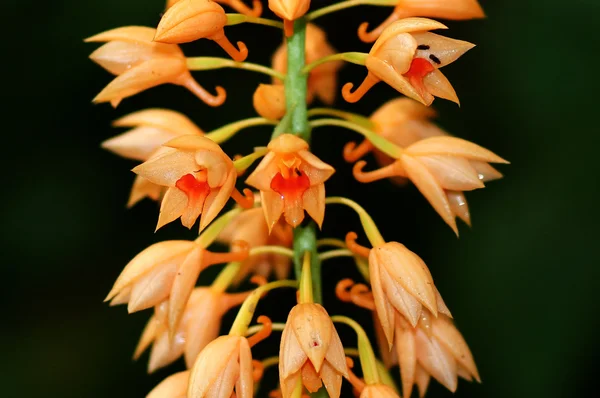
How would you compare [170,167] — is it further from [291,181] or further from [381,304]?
[381,304]

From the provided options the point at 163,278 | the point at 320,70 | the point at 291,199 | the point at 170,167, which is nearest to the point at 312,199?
the point at 291,199

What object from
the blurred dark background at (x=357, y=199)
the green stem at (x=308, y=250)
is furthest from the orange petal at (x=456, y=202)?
the blurred dark background at (x=357, y=199)

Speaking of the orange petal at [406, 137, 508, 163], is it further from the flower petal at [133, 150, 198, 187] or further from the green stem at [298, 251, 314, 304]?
the flower petal at [133, 150, 198, 187]

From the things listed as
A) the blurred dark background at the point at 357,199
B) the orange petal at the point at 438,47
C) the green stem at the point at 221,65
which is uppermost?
the orange petal at the point at 438,47

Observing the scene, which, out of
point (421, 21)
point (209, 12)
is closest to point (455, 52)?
point (421, 21)

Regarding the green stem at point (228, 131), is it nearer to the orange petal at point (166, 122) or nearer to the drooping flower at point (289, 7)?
the orange petal at point (166, 122)

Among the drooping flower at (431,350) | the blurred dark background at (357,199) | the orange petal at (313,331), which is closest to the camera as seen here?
the orange petal at (313,331)
